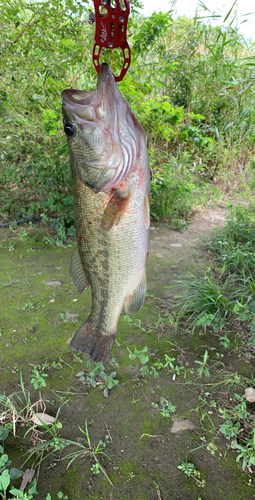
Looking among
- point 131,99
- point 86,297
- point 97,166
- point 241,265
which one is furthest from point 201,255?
point 97,166

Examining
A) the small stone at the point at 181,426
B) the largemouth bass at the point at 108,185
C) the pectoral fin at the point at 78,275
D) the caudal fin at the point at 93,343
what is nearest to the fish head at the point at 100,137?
the largemouth bass at the point at 108,185

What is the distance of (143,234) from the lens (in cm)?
127

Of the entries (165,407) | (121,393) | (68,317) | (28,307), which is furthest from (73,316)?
(165,407)

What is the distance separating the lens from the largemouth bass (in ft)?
3.58

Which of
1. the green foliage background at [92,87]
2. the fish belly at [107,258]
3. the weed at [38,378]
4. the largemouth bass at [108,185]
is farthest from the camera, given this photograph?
the green foliage background at [92,87]

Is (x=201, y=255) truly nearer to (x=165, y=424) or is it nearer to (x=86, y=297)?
(x=86, y=297)

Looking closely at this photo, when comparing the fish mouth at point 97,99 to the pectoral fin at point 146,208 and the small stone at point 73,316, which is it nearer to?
the pectoral fin at point 146,208

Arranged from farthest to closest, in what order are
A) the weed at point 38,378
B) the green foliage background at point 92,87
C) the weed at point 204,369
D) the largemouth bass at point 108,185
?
1. the green foliage background at point 92,87
2. the weed at point 204,369
3. the weed at point 38,378
4. the largemouth bass at point 108,185

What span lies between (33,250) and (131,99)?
2.26 m

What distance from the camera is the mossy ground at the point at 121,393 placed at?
147 cm

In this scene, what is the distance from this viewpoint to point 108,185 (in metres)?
1.15

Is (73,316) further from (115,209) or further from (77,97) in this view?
(77,97)

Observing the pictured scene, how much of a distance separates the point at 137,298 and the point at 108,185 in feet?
1.95

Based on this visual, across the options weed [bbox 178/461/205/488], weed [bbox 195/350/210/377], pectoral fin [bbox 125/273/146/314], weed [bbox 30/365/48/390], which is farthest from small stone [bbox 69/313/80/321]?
weed [bbox 178/461/205/488]
